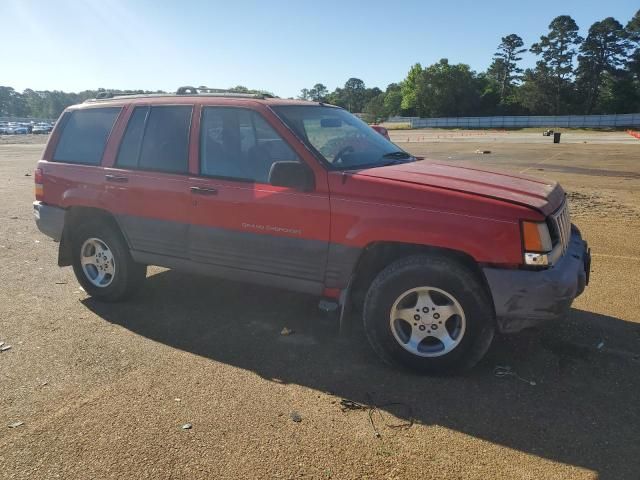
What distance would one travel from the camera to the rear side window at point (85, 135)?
16.7ft

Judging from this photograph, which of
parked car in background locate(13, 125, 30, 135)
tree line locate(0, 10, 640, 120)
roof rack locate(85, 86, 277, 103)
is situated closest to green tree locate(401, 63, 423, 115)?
tree line locate(0, 10, 640, 120)

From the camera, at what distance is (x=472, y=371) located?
3.78m

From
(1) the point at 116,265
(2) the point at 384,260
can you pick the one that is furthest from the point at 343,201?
(1) the point at 116,265

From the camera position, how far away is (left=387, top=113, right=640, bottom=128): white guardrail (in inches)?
2773

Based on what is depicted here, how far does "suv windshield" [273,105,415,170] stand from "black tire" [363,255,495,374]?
0.97 m

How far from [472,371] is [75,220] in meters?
3.95

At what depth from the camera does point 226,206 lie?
4.29m

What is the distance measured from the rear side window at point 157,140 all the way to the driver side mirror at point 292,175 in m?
1.06

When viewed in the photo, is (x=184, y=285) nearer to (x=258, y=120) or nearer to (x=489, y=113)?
(x=258, y=120)

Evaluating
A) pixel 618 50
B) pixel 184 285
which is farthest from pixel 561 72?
pixel 184 285

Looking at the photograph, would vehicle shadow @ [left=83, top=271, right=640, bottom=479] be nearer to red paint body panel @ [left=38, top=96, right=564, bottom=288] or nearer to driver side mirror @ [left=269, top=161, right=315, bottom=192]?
red paint body panel @ [left=38, top=96, right=564, bottom=288]

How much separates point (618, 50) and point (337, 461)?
101946mm

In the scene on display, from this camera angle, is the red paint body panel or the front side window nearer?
the red paint body panel

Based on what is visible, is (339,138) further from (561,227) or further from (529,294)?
(529,294)
